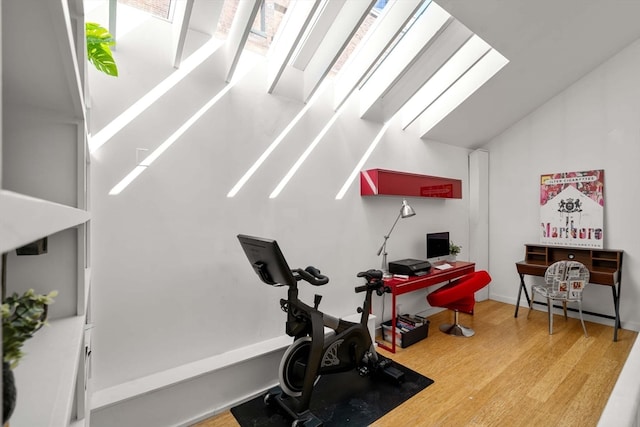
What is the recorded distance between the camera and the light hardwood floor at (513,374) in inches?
90.4

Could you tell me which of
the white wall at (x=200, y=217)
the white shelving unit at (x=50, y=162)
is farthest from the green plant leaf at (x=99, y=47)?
the white shelving unit at (x=50, y=162)

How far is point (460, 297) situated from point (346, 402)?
1819 millimetres

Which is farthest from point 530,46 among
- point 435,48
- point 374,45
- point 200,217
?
point 200,217

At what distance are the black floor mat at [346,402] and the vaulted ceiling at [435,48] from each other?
2.70 m

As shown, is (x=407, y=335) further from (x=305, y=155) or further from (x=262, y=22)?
(x=262, y=22)

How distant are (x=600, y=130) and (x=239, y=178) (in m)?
4.71

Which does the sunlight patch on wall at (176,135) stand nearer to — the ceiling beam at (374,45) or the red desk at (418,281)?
the ceiling beam at (374,45)

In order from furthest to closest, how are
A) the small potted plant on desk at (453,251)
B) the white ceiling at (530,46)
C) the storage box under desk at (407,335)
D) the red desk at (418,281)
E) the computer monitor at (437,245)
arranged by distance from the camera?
1. the small potted plant on desk at (453,251)
2. the computer monitor at (437,245)
3. the storage box under desk at (407,335)
4. the red desk at (418,281)
5. the white ceiling at (530,46)

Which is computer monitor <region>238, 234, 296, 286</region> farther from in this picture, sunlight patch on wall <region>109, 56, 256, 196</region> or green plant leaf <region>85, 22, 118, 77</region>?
green plant leaf <region>85, 22, 118, 77</region>

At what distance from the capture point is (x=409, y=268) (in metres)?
3.53

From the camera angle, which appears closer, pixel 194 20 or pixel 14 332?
pixel 14 332

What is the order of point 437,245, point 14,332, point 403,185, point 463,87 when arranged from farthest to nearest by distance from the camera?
point 437,245
point 463,87
point 403,185
point 14,332

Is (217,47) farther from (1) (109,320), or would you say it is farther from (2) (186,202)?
(1) (109,320)

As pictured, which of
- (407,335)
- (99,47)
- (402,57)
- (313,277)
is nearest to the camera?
(99,47)
